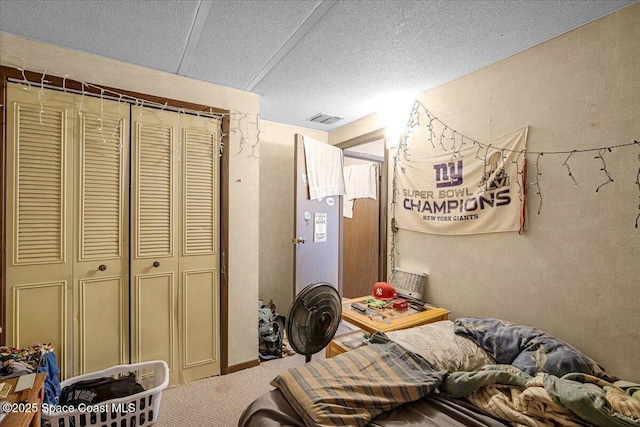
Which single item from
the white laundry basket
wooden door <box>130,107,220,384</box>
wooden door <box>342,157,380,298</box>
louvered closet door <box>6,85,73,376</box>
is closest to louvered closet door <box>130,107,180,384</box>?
wooden door <box>130,107,220,384</box>

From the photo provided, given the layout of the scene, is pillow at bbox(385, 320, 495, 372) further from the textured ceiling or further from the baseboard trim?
the textured ceiling

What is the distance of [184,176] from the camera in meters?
2.24

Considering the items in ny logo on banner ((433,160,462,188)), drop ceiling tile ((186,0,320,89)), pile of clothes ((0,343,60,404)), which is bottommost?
pile of clothes ((0,343,60,404))

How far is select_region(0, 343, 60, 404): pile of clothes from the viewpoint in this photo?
4.54 ft

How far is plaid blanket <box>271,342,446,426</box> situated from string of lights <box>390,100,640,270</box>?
1.24 m

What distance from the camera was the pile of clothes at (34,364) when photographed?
1.38 metres

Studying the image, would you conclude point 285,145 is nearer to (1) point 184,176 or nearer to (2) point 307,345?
Result: (1) point 184,176

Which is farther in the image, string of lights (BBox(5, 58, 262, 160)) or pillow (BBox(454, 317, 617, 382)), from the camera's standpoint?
string of lights (BBox(5, 58, 262, 160))

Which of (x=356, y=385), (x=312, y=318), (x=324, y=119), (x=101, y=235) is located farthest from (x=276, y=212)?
(x=356, y=385)

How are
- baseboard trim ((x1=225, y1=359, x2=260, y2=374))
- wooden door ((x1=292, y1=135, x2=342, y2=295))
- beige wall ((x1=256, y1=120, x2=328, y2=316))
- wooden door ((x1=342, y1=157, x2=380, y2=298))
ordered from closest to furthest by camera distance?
1. baseboard trim ((x1=225, y1=359, x2=260, y2=374))
2. wooden door ((x1=292, y1=135, x2=342, y2=295))
3. beige wall ((x1=256, y1=120, x2=328, y2=316))
4. wooden door ((x1=342, y1=157, x2=380, y2=298))

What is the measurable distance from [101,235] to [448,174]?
2.49 metres

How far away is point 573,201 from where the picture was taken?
165 cm

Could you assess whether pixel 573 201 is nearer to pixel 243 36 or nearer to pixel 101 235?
pixel 243 36

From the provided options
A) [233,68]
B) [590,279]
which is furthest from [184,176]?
[590,279]
